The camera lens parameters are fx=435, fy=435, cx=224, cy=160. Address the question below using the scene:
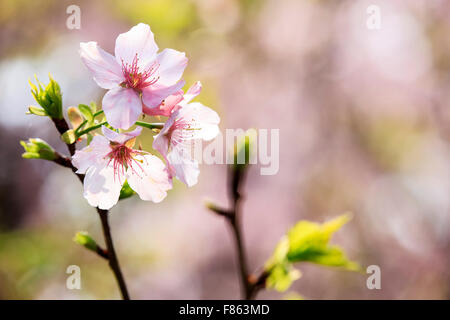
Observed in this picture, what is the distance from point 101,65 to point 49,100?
9 cm

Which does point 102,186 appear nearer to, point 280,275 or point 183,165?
point 183,165

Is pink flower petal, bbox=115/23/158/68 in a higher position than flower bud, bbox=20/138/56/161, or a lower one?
higher

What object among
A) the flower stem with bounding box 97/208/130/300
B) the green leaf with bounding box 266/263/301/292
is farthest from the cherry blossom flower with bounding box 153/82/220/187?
the green leaf with bounding box 266/263/301/292

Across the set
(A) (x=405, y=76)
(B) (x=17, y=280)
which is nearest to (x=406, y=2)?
(A) (x=405, y=76)

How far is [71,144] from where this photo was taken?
1.77 ft

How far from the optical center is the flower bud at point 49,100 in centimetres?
55

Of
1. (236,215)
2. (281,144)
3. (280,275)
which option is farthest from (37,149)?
(281,144)

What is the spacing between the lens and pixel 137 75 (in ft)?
1.98

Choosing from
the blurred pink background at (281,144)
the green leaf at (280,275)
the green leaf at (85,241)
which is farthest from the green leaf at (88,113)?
the blurred pink background at (281,144)

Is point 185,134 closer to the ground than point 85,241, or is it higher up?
higher up

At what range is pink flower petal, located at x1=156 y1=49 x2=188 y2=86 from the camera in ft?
1.87

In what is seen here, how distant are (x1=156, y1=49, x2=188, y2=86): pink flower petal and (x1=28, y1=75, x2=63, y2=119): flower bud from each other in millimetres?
132

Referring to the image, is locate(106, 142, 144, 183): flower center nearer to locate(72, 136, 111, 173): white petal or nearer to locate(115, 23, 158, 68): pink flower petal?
locate(72, 136, 111, 173): white petal
